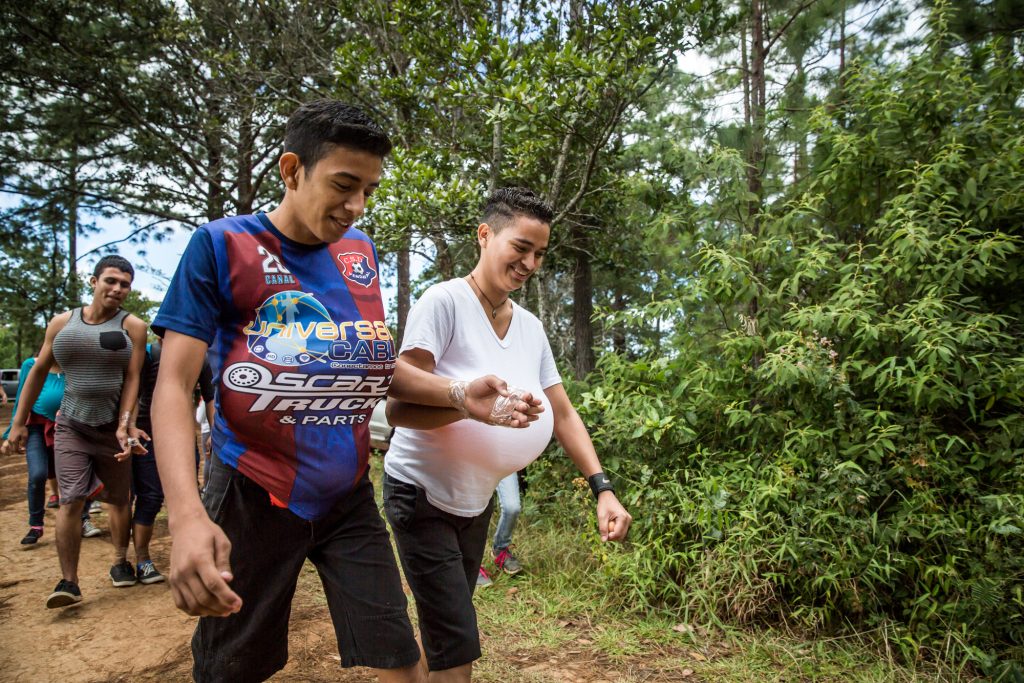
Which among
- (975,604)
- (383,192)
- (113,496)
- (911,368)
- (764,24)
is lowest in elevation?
(975,604)

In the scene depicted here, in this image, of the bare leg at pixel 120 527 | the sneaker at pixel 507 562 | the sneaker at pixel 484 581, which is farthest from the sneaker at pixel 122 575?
the sneaker at pixel 507 562

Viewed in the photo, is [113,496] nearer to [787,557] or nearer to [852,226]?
[787,557]

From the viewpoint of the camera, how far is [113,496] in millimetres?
4199

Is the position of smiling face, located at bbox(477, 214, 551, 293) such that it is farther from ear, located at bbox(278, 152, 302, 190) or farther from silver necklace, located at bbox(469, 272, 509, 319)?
ear, located at bbox(278, 152, 302, 190)

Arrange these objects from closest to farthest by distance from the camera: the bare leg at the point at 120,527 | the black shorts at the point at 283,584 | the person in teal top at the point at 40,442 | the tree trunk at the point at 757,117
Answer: the black shorts at the point at 283,584 < the bare leg at the point at 120,527 < the person in teal top at the point at 40,442 < the tree trunk at the point at 757,117

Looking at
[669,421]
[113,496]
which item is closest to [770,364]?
[669,421]

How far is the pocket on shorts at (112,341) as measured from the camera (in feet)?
13.4

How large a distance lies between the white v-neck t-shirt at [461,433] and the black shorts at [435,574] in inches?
2.3

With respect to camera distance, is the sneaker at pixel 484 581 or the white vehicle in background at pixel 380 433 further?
the white vehicle in background at pixel 380 433

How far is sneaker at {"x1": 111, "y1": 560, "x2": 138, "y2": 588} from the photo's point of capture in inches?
170

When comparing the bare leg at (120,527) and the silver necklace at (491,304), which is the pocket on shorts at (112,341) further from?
the silver necklace at (491,304)

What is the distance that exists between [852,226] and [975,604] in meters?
3.06

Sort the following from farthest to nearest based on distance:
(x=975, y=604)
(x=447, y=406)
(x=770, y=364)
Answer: (x=770, y=364) → (x=975, y=604) → (x=447, y=406)

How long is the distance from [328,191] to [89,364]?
3.32 metres
